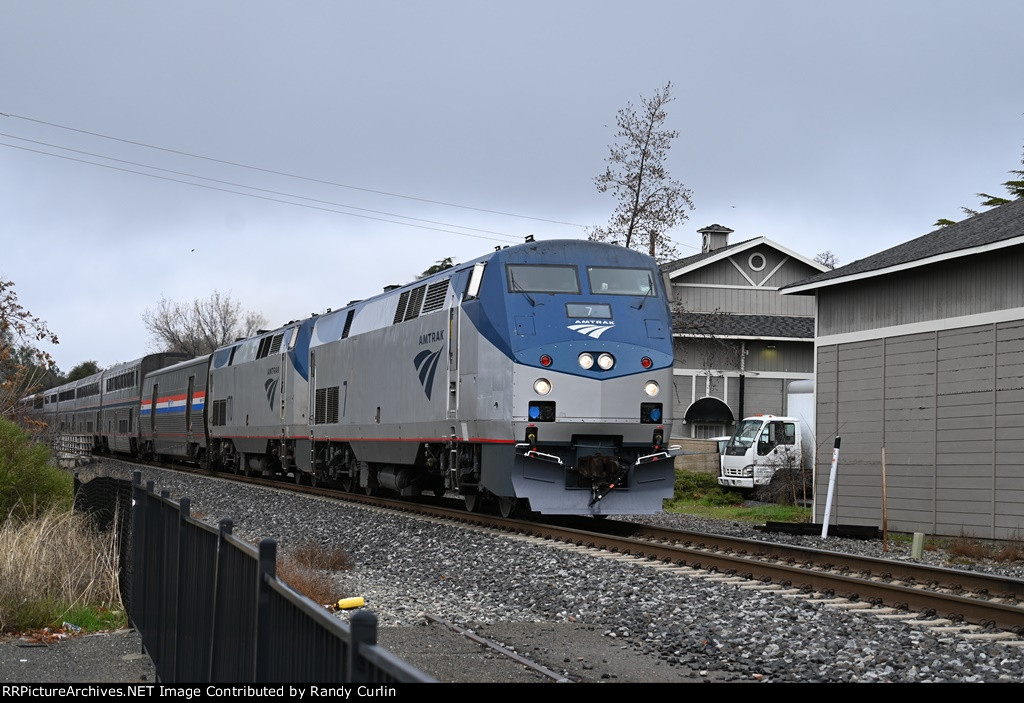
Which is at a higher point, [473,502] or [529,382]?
[529,382]

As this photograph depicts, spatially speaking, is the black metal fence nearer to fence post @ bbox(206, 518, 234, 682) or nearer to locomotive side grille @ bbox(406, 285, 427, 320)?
fence post @ bbox(206, 518, 234, 682)

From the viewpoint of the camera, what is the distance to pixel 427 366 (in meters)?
17.3

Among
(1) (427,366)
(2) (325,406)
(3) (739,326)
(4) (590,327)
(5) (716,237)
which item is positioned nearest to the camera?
(4) (590,327)

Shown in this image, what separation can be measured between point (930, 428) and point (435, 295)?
7.77 m

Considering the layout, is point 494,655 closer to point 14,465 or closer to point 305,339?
point 14,465

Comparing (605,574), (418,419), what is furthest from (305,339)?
(605,574)

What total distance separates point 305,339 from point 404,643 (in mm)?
17329

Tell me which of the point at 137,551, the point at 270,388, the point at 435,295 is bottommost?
the point at 137,551

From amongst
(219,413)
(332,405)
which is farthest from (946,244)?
(219,413)

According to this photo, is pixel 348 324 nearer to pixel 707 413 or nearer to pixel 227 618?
pixel 707 413

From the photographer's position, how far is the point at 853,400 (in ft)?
61.8

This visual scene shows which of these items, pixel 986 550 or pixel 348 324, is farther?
pixel 348 324

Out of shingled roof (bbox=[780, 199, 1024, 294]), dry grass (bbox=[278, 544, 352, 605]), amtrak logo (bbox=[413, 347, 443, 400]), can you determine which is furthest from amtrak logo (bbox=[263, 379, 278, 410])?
dry grass (bbox=[278, 544, 352, 605])

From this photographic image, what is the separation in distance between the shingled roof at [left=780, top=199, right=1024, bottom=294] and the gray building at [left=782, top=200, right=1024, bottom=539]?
0.13 ft
